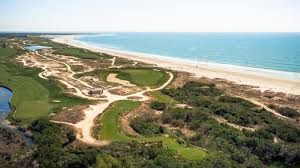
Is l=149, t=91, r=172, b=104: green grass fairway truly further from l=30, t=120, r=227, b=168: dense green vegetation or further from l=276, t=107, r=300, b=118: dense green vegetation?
l=30, t=120, r=227, b=168: dense green vegetation

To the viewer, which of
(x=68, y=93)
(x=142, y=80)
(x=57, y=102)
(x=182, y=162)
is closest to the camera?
(x=182, y=162)

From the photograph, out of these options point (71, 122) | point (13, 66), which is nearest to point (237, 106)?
point (71, 122)

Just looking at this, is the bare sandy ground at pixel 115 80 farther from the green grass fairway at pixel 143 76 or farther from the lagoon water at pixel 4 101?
the lagoon water at pixel 4 101

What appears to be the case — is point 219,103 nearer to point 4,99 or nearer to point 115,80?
point 115,80

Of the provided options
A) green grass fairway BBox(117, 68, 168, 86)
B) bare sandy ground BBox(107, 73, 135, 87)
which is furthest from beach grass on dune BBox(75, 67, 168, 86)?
bare sandy ground BBox(107, 73, 135, 87)

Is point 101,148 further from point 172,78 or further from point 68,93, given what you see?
point 172,78

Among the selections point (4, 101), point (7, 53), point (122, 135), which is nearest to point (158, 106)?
point (122, 135)

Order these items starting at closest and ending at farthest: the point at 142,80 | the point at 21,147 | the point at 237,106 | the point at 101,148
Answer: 1. the point at 101,148
2. the point at 21,147
3. the point at 237,106
4. the point at 142,80
